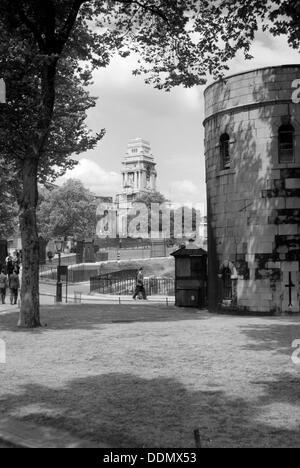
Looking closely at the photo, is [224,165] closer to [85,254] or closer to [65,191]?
[85,254]

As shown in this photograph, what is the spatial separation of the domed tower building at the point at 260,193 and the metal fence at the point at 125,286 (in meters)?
15.8

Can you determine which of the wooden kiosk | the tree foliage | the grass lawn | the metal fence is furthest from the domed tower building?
the tree foliage

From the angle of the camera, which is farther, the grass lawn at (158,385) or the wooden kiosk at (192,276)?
the wooden kiosk at (192,276)

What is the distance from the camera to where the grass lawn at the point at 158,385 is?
5.95 meters

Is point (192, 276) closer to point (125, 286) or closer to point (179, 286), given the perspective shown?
point (179, 286)

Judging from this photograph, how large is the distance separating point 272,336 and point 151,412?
21.3 ft

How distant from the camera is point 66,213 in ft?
285

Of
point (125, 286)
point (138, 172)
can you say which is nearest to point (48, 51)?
point (125, 286)

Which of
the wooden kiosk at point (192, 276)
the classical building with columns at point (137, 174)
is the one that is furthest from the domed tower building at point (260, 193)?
the classical building with columns at point (137, 174)

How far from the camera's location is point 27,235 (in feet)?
48.4

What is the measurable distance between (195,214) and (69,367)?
104194 millimetres

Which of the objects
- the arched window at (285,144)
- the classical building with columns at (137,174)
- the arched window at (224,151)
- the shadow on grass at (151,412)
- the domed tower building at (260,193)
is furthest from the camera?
the classical building with columns at (137,174)

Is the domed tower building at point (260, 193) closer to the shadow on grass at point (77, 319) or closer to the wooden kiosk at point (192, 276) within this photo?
the wooden kiosk at point (192, 276)

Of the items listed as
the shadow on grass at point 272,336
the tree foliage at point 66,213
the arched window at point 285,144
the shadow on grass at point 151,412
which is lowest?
the shadow on grass at point 151,412
